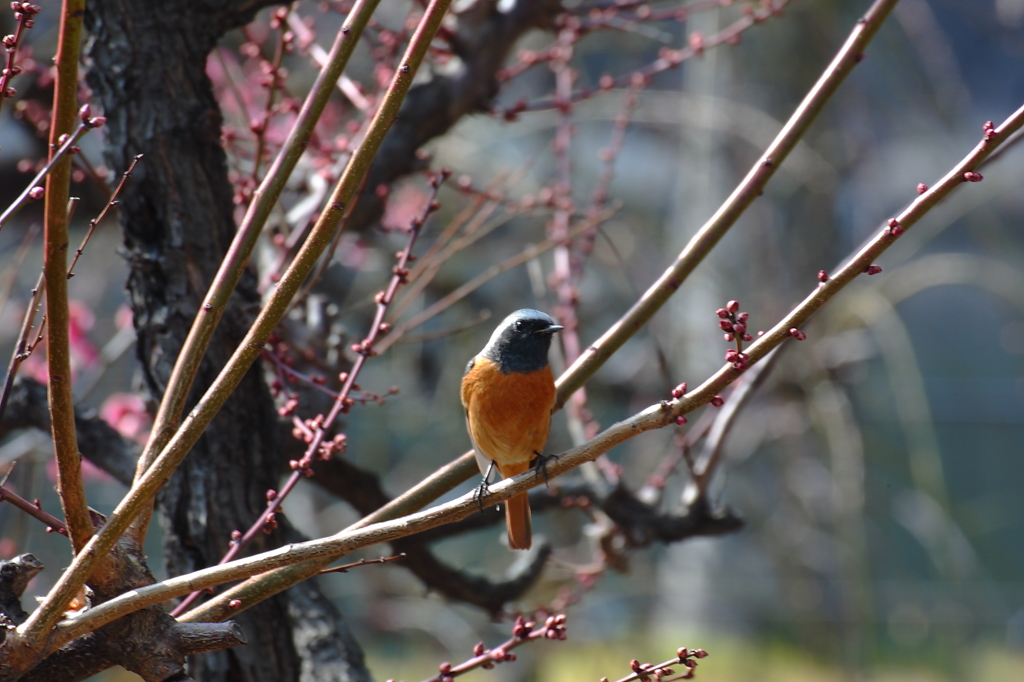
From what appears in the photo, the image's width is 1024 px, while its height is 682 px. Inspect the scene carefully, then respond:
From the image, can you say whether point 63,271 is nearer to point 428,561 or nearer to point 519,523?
point 519,523

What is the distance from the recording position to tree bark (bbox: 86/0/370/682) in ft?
8.15

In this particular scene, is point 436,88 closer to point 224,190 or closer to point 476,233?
point 476,233

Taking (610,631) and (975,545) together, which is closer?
(610,631)

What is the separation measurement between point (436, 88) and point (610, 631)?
8553mm

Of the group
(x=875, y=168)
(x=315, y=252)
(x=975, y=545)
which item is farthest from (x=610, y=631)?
(x=315, y=252)

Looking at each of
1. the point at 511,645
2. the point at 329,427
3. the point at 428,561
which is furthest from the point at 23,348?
the point at 428,561

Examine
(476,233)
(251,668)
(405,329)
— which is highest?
(476,233)

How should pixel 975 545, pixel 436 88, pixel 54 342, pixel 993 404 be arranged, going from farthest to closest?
pixel 993 404 < pixel 975 545 < pixel 436 88 < pixel 54 342

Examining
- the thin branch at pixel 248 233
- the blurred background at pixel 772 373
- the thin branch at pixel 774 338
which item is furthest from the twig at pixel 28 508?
the blurred background at pixel 772 373

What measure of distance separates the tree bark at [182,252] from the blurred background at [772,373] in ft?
9.02

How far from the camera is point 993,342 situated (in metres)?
13.7

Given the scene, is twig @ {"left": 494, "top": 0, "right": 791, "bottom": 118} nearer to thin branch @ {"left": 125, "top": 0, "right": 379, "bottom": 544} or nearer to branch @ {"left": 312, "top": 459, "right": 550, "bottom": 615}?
branch @ {"left": 312, "top": 459, "right": 550, "bottom": 615}

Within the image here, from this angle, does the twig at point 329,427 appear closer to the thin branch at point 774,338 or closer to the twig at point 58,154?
the thin branch at point 774,338

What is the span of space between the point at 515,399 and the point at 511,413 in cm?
4
